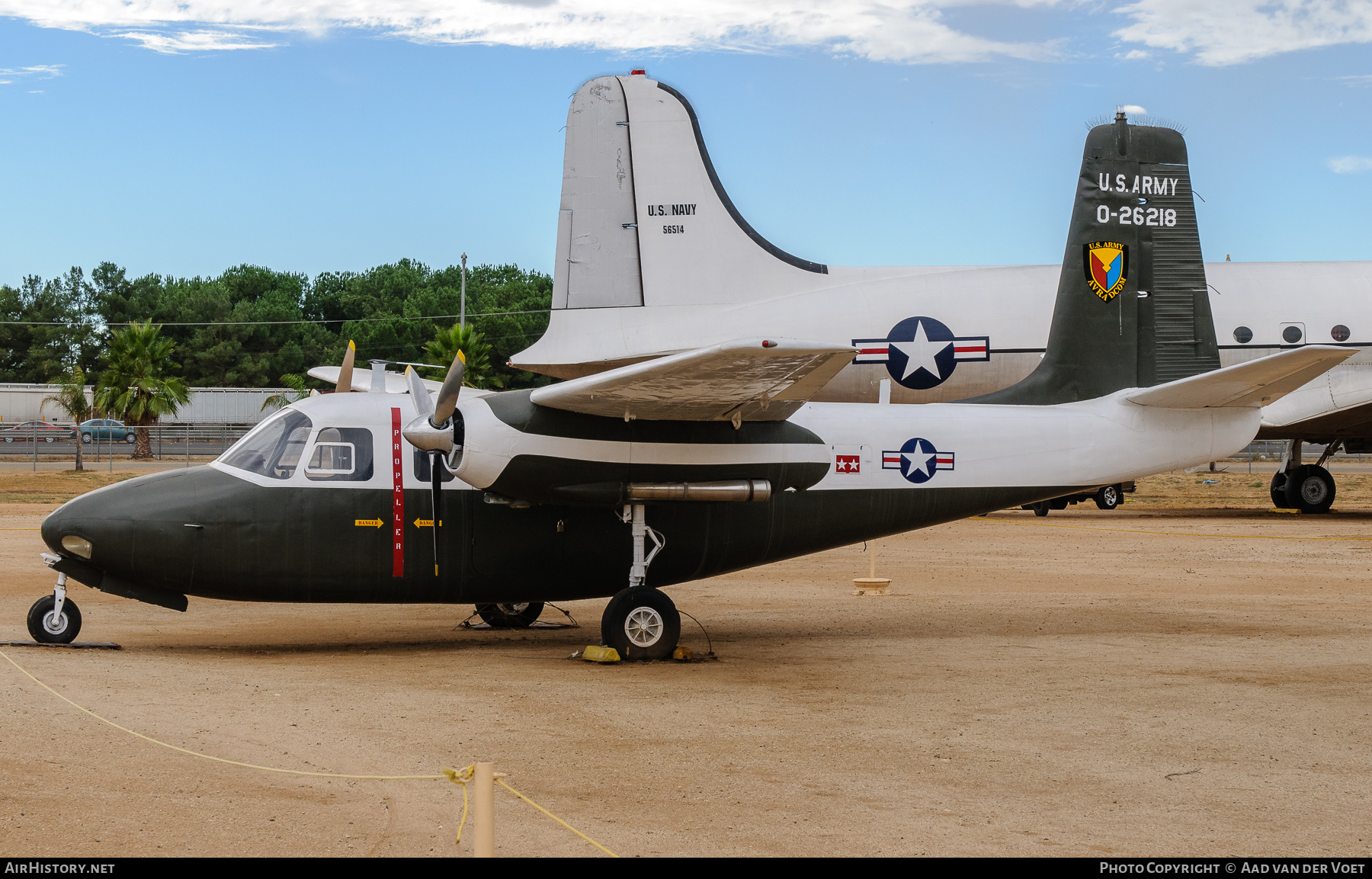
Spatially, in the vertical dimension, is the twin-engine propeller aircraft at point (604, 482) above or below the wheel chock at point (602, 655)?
above

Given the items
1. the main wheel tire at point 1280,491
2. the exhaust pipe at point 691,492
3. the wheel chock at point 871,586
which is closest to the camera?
the exhaust pipe at point 691,492

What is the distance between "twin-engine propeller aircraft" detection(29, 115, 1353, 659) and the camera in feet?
36.4

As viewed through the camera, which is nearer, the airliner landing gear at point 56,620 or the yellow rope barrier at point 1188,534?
the airliner landing gear at point 56,620

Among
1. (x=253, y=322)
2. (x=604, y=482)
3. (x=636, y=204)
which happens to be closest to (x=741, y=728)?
(x=604, y=482)

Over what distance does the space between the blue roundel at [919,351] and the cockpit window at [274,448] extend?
1269cm

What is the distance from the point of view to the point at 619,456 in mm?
11516

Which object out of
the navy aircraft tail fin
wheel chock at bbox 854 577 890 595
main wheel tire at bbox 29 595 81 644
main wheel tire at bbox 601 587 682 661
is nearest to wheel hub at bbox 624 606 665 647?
main wheel tire at bbox 601 587 682 661

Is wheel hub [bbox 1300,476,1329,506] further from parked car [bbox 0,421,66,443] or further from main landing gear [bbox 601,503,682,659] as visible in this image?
parked car [bbox 0,421,66,443]

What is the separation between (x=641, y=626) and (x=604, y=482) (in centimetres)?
146

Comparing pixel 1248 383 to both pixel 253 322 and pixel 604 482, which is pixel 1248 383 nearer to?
pixel 604 482

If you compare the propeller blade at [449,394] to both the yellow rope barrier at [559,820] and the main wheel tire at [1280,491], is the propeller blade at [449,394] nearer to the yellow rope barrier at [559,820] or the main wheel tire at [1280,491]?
the yellow rope barrier at [559,820]

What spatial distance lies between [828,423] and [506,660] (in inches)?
171

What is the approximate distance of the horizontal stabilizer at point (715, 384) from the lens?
9.54 metres

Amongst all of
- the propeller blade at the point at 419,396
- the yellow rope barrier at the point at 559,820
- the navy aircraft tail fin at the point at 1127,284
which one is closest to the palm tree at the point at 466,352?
the navy aircraft tail fin at the point at 1127,284
